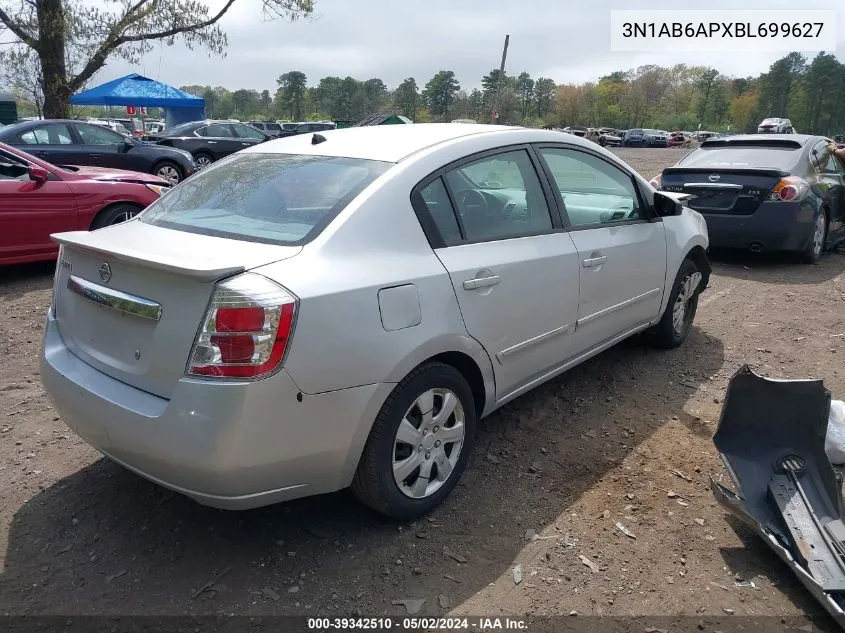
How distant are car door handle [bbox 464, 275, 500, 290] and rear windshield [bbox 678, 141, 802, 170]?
581 cm

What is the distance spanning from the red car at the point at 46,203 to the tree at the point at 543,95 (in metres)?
100

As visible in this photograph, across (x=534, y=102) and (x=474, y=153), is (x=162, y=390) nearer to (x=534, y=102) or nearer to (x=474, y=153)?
(x=474, y=153)

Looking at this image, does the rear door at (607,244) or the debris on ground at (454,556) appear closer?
the debris on ground at (454,556)

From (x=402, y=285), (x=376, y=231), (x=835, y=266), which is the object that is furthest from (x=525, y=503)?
(x=835, y=266)

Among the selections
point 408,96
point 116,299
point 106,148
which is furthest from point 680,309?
point 408,96

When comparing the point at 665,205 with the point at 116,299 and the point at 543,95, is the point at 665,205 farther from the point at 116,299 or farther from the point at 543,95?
the point at 543,95

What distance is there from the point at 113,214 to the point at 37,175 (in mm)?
754

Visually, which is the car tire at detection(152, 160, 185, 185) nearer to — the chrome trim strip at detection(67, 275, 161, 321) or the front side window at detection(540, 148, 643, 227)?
the front side window at detection(540, 148, 643, 227)

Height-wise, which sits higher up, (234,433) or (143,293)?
(143,293)

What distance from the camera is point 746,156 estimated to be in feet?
25.8

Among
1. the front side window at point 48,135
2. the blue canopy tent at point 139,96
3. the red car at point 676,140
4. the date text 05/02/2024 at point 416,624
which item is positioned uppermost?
the blue canopy tent at point 139,96

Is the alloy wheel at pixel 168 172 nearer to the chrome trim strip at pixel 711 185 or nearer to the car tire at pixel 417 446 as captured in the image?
the chrome trim strip at pixel 711 185

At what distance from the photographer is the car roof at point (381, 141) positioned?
310 cm

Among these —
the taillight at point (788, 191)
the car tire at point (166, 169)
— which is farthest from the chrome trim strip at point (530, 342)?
the car tire at point (166, 169)
